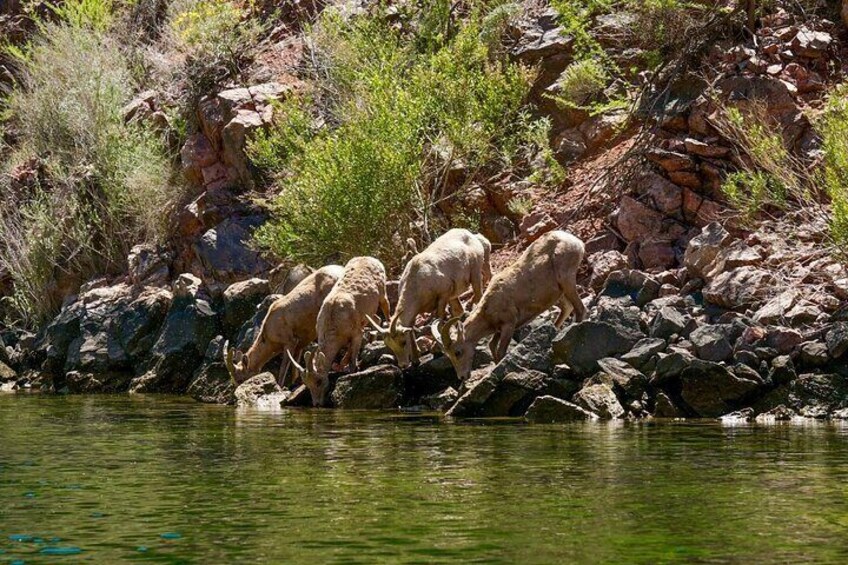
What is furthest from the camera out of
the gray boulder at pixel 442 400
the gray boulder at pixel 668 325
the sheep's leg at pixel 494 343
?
the sheep's leg at pixel 494 343

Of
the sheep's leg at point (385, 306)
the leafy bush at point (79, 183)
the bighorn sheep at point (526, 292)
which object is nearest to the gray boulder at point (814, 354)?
the bighorn sheep at point (526, 292)

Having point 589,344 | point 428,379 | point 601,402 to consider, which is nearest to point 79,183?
point 428,379

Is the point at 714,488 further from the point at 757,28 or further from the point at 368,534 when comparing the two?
the point at 757,28

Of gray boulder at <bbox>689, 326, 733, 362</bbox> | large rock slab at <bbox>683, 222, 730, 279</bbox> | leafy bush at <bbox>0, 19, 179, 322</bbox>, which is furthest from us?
leafy bush at <bbox>0, 19, 179, 322</bbox>

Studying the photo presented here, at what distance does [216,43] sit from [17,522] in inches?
1239

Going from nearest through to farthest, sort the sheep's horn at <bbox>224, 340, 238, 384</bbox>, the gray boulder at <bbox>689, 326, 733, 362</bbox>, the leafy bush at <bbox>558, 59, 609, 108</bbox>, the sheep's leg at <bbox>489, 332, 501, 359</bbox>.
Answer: the gray boulder at <bbox>689, 326, 733, 362</bbox>, the sheep's leg at <bbox>489, 332, 501, 359</bbox>, the sheep's horn at <bbox>224, 340, 238, 384</bbox>, the leafy bush at <bbox>558, 59, 609, 108</bbox>

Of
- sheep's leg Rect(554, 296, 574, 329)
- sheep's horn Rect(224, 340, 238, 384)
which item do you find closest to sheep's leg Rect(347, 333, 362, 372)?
sheep's horn Rect(224, 340, 238, 384)

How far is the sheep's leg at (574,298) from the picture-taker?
2264 centimetres

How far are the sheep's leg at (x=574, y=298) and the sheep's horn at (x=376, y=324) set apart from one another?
3.11 m

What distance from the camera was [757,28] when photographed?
28812mm

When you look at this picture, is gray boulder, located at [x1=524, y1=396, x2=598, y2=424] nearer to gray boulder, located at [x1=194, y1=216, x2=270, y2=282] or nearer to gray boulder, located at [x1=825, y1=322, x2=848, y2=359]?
gray boulder, located at [x1=825, y1=322, x2=848, y2=359]

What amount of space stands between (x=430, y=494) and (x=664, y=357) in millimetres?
8143

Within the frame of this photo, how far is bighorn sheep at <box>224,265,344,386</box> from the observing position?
26.5m

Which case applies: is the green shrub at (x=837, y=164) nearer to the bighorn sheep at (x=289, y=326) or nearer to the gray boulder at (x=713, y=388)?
the gray boulder at (x=713, y=388)
